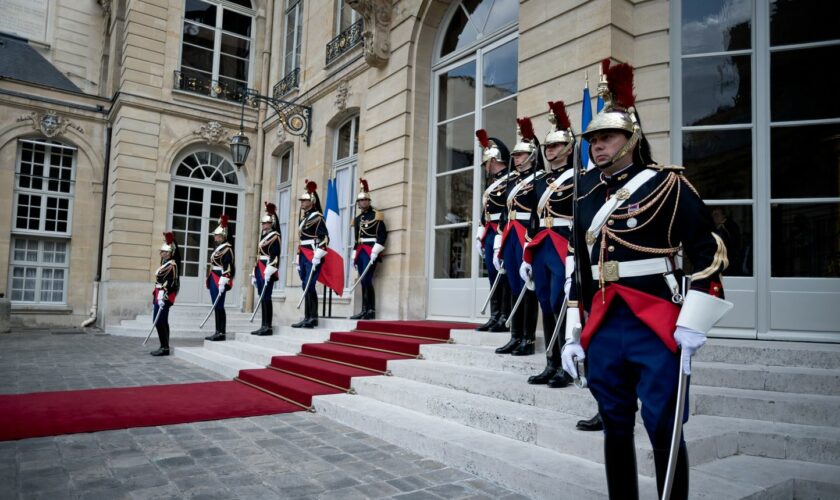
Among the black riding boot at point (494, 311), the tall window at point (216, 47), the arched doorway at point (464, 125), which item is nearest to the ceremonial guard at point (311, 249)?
the arched doorway at point (464, 125)

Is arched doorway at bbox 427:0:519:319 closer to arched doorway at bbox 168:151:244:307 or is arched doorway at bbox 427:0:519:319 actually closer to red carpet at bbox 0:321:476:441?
red carpet at bbox 0:321:476:441

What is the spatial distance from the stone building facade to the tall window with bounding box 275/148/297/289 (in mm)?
100

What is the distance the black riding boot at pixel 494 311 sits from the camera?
6.15 metres

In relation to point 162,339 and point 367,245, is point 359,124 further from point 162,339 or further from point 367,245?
point 162,339

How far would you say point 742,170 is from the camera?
540 cm

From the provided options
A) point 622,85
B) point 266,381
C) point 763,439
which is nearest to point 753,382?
point 763,439

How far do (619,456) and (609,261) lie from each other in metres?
0.81

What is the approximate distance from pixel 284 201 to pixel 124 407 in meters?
8.74

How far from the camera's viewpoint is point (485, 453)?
352 cm

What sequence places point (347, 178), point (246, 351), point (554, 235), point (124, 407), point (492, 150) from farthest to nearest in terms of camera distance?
point (347, 178), point (246, 351), point (492, 150), point (124, 407), point (554, 235)

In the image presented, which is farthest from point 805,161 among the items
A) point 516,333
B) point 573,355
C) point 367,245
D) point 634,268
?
point 367,245

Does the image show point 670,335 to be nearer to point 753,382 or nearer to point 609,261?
point 609,261

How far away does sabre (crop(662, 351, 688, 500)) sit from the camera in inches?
85.2

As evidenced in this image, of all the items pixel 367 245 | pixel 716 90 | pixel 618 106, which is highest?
pixel 716 90
